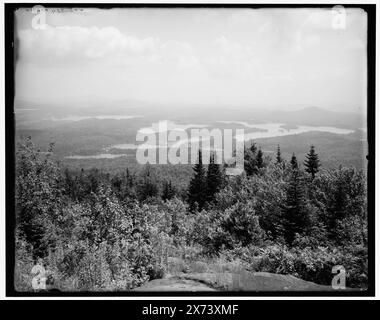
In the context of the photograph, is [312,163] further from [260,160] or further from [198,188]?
[198,188]

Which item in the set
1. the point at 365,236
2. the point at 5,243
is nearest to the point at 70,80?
the point at 5,243

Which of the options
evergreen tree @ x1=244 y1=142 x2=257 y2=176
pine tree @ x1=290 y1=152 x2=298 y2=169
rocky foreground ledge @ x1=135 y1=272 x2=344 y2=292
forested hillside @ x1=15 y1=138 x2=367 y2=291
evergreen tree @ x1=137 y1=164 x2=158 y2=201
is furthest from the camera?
pine tree @ x1=290 y1=152 x2=298 y2=169

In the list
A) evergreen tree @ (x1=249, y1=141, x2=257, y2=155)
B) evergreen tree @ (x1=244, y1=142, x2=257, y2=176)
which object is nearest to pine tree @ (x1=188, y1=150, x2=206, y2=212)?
evergreen tree @ (x1=244, y1=142, x2=257, y2=176)

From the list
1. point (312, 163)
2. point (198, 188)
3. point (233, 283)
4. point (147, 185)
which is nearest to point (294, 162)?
point (312, 163)

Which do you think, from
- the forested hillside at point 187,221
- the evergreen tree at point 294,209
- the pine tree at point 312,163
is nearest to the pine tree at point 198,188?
the forested hillside at point 187,221

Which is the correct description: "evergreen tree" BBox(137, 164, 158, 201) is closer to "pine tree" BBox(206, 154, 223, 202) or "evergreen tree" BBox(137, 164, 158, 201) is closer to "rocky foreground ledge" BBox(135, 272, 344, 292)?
"pine tree" BBox(206, 154, 223, 202)
